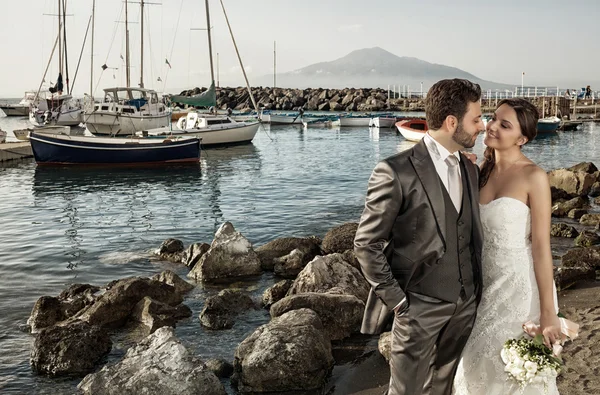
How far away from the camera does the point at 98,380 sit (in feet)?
19.9

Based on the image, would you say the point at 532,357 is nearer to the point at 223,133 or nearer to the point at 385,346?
the point at 385,346

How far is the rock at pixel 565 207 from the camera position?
1591 centimetres

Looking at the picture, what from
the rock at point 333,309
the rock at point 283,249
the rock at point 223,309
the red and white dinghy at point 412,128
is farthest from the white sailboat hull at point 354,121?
the rock at point 333,309

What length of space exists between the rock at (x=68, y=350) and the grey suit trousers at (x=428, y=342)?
5.02 metres

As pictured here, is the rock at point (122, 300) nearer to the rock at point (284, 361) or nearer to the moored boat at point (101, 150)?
the rock at point (284, 361)

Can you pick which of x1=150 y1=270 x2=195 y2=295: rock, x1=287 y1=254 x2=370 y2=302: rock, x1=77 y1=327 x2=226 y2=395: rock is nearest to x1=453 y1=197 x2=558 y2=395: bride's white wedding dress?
x1=77 y1=327 x2=226 y2=395: rock

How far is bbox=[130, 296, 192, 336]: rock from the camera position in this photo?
28.0 ft

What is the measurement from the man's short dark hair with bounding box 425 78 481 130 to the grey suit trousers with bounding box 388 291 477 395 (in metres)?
0.96

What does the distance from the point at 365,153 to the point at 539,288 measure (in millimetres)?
33269

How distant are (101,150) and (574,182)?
20750 mm

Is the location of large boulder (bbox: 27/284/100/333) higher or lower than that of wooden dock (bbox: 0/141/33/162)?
A: lower

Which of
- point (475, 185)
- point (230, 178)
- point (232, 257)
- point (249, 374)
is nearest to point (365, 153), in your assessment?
point (230, 178)

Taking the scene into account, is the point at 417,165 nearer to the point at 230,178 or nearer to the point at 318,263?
the point at 318,263

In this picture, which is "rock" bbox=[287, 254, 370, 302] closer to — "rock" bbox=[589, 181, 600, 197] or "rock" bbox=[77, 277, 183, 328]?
"rock" bbox=[77, 277, 183, 328]
